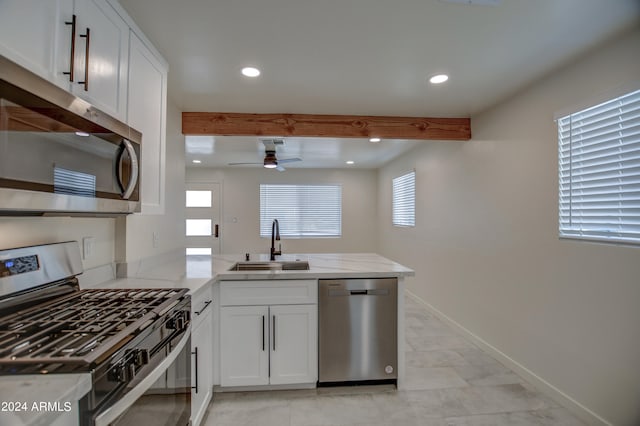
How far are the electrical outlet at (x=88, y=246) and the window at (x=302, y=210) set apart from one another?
461 cm

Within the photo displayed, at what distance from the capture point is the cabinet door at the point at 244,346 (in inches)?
85.0

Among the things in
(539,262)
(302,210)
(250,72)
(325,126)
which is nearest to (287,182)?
(302,210)

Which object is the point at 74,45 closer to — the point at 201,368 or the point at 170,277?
the point at 170,277

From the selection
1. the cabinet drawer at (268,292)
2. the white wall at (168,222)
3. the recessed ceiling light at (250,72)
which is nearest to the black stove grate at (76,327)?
the white wall at (168,222)

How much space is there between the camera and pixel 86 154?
1137 mm

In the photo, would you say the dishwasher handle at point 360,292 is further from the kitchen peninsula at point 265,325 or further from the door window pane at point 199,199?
the door window pane at point 199,199

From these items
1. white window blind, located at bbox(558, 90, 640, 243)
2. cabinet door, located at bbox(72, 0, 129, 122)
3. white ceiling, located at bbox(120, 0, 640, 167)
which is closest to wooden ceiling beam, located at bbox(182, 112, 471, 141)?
white ceiling, located at bbox(120, 0, 640, 167)

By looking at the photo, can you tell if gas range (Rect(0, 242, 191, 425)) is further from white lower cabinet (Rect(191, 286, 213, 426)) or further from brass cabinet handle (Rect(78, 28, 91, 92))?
brass cabinet handle (Rect(78, 28, 91, 92))

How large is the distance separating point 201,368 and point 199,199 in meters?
4.94

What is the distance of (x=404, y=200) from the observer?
16.8 feet

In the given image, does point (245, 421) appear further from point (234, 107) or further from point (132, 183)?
point (234, 107)

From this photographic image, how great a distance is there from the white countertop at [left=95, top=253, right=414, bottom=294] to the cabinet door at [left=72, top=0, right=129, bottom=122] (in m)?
0.98

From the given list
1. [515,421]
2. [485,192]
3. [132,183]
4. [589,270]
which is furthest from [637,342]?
[132,183]

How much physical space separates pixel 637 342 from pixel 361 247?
5.05 m
